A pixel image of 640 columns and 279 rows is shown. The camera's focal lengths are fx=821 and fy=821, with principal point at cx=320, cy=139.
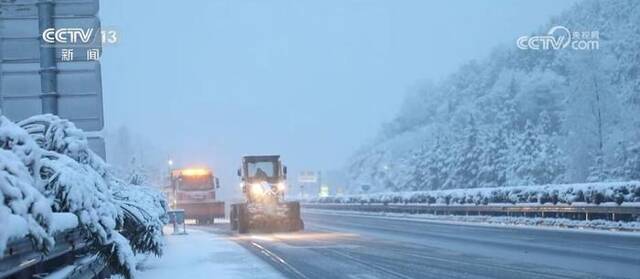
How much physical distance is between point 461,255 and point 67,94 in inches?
350

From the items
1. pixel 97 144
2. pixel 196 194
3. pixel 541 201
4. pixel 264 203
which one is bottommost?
pixel 541 201

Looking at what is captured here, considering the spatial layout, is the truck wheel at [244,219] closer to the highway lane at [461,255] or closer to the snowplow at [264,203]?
the snowplow at [264,203]

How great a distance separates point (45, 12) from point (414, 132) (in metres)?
110

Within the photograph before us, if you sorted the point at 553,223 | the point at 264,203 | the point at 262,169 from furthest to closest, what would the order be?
the point at 262,169 → the point at 264,203 → the point at 553,223

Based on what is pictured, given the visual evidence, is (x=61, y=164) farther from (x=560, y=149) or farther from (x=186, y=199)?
(x=560, y=149)

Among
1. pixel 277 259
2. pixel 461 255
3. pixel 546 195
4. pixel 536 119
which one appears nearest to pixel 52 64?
pixel 277 259

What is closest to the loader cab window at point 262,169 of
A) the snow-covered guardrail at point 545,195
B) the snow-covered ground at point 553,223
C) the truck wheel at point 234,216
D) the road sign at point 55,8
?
the truck wheel at point 234,216

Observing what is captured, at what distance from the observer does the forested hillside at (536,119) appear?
2350 inches

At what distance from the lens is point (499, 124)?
8288 centimetres

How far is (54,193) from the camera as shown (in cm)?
732

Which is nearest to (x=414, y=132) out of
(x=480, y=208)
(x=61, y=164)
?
(x=480, y=208)

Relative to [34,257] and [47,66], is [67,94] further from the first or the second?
[34,257]

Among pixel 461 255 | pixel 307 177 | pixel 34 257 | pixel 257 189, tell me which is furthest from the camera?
pixel 307 177

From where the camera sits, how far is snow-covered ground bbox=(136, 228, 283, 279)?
1434cm
